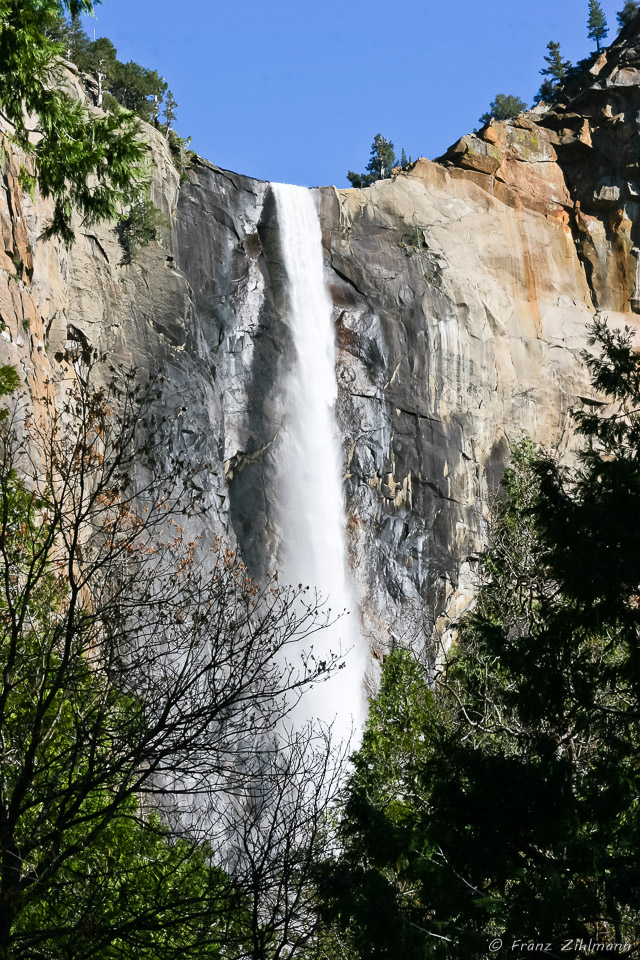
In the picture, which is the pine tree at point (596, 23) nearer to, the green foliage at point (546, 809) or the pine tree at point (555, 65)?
the pine tree at point (555, 65)

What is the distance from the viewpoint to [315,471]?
26.7m

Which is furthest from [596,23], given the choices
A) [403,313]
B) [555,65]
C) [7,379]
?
[7,379]

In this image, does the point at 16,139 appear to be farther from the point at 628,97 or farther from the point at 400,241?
the point at 628,97

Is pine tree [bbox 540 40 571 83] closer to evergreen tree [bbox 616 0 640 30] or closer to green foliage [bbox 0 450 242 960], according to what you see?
evergreen tree [bbox 616 0 640 30]

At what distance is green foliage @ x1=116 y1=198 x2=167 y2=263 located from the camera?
970 inches

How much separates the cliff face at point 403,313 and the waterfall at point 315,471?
427 mm

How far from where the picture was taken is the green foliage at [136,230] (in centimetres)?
2464

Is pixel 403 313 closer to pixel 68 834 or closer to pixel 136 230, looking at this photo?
pixel 136 230

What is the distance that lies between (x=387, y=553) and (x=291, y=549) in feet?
11.5

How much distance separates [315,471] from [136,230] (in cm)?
853

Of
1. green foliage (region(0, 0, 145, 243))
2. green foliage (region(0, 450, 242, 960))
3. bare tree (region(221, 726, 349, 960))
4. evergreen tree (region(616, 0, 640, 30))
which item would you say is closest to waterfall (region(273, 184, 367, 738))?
bare tree (region(221, 726, 349, 960))

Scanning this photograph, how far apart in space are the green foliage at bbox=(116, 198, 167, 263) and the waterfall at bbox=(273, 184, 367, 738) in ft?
16.5

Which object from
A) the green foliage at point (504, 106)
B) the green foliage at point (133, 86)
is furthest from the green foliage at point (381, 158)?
the green foliage at point (133, 86)

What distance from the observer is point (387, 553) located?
2720 centimetres
